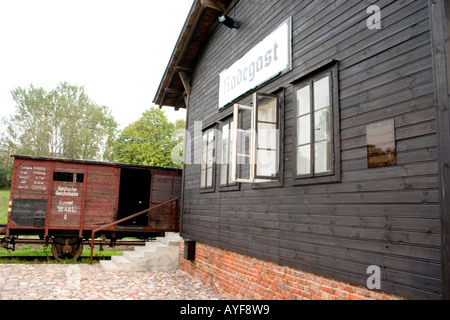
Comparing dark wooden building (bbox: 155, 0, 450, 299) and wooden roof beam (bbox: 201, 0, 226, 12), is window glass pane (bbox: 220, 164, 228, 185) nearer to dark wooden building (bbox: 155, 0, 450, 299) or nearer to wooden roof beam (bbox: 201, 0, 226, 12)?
dark wooden building (bbox: 155, 0, 450, 299)

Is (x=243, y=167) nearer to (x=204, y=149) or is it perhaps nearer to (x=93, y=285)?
(x=204, y=149)

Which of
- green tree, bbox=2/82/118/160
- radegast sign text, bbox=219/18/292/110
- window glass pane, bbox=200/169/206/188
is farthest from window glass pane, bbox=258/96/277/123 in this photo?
green tree, bbox=2/82/118/160

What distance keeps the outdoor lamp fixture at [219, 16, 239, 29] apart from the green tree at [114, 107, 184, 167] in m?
26.6

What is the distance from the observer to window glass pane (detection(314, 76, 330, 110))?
13.8 ft

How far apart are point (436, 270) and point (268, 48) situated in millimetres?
4121

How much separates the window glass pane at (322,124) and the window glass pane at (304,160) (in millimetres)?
231

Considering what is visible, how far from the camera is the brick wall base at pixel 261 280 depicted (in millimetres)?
3834

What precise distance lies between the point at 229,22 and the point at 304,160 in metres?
3.87

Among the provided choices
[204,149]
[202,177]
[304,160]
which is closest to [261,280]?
[304,160]

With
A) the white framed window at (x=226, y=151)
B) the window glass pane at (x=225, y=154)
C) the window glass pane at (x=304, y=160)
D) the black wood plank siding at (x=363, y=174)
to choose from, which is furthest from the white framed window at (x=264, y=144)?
the window glass pane at (x=225, y=154)

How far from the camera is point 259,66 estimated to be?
19.5ft
